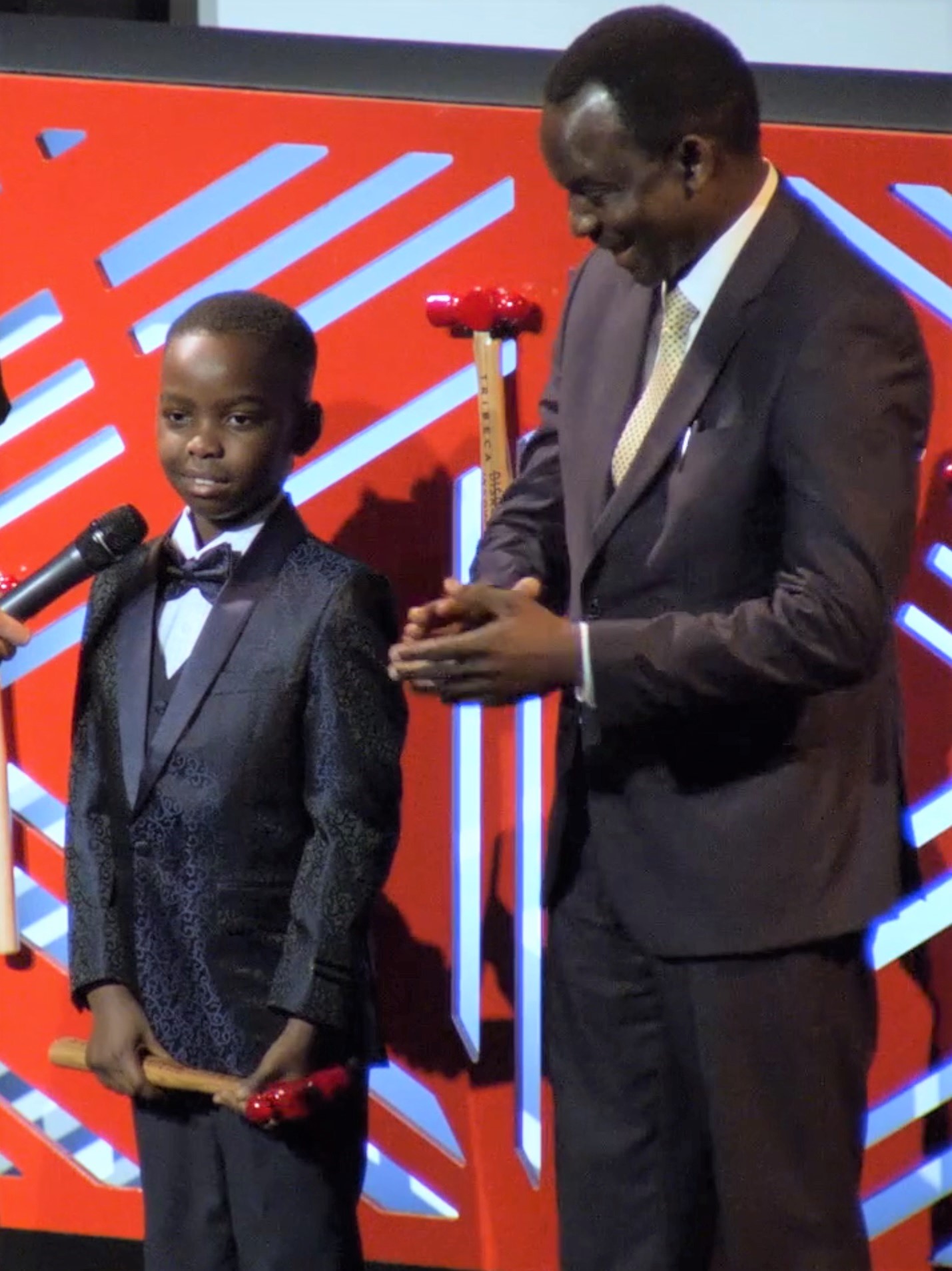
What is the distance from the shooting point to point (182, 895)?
175 centimetres

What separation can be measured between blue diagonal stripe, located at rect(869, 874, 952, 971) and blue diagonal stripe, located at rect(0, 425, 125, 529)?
0.97 meters

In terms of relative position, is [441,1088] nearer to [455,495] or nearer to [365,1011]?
[365,1011]

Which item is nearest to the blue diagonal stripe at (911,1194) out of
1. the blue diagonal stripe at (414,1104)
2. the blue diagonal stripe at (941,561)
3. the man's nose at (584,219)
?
the blue diagonal stripe at (414,1104)

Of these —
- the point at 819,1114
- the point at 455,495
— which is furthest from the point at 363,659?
the point at 819,1114

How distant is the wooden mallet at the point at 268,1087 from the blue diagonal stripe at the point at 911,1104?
0.67 metres

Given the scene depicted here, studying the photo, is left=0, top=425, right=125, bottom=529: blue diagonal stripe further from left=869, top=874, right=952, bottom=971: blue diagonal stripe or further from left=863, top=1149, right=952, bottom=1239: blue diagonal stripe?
left=863, top=1149, right=952, bottom=1239: blue diagonal stripe

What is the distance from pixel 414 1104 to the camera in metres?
2.17

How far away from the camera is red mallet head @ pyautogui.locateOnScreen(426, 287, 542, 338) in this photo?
2006 millimetres

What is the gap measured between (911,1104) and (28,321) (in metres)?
1.27

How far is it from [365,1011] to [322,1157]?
13 cm

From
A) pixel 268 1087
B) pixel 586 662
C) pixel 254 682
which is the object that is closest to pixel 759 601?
pixel 586 662

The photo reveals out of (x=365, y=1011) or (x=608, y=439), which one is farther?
(x=365, y=1011)

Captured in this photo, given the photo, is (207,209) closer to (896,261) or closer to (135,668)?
(135,668)

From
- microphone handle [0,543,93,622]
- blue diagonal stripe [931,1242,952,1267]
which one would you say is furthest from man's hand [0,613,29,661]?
blue diagonal stripe [931,1242,952,1267]
